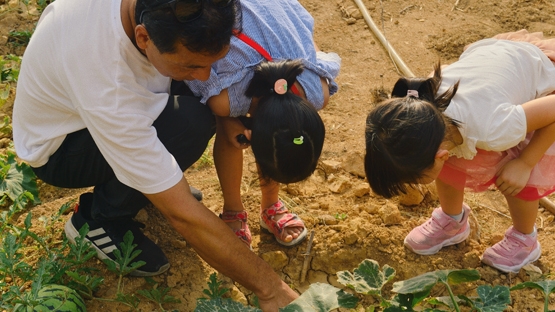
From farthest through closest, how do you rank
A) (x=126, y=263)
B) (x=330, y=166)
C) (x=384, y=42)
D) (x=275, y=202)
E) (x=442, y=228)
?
(x=384, y=42), (x=330, y=166), (x=275, y=202), (x=442, y=228), (x=126, y=263)

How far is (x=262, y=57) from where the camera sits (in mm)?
2406

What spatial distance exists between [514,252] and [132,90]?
1.67 meters

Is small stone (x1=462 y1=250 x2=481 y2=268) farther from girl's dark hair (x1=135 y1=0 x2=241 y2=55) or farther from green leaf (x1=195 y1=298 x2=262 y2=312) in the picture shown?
girl's dark hair (x1=135 y1=0 x2=241 y2=55)

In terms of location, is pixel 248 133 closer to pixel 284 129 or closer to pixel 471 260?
pixel 284 129

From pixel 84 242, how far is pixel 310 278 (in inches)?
38.0

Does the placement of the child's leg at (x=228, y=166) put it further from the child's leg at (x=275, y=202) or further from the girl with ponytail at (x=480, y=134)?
the girl with ponytail at (x=480, y=134)

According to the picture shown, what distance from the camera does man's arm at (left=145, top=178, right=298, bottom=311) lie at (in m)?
2.10

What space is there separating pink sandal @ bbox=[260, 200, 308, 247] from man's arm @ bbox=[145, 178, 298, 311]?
0.65 meters

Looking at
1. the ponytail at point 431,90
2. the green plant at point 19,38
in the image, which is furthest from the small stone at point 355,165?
the green plant at point 19,38

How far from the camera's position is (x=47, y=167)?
2.47 m

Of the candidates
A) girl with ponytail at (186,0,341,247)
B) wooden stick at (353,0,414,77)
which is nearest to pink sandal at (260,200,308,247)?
girl with ponytail at (186,0,341,247)

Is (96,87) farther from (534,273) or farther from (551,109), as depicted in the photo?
(534,273)

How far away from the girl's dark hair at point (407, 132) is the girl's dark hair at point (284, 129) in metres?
0.21

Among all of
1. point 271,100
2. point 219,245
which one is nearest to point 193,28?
point 271,100
